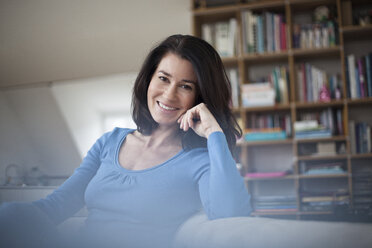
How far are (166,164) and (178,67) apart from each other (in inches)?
7.6

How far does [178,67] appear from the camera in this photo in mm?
747

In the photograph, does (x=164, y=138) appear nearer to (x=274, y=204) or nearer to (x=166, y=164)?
(x=166, y=164)

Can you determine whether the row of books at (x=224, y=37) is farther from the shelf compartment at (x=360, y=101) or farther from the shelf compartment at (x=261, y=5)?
the shelf compartment at (x=360, y=101)

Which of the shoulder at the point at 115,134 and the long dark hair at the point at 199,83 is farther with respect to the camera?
the shoulder at the point at 115,134

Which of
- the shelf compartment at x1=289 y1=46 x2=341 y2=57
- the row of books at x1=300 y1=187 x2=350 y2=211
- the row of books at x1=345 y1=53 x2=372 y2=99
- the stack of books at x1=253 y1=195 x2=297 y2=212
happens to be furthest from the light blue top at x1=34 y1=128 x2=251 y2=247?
the row of books at x1=345 y1=53 x2=372 y2=99

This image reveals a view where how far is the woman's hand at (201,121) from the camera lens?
726mm

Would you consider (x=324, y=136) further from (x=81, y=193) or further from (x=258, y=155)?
(x=81, y=193)

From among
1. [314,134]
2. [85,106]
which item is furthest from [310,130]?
[85,106]

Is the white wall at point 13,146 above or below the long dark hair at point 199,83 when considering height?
below

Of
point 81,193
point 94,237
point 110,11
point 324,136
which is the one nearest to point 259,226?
point 94,237

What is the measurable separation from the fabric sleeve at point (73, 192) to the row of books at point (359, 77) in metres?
2.23

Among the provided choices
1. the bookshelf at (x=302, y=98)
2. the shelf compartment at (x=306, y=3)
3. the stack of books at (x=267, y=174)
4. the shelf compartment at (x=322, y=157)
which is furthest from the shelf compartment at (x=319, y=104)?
the shelf compartment at (x=306, y=3)

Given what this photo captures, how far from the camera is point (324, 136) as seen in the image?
259cm

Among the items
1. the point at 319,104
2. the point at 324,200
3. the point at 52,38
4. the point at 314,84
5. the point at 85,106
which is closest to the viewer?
the point at 52,38
